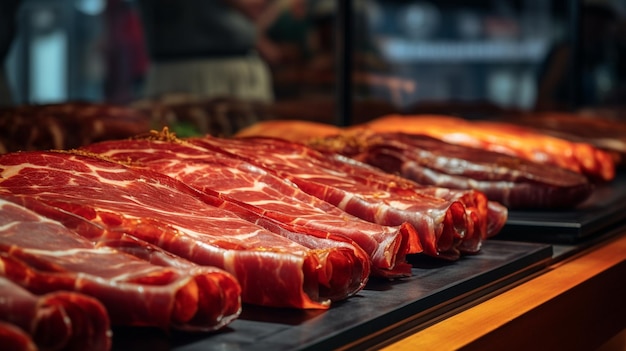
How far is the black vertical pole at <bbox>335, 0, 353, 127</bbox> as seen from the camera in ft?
14.5

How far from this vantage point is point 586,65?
23.4 feet

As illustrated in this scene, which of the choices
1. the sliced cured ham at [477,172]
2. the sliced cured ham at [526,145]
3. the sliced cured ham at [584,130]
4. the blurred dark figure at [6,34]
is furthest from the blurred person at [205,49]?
the sliced cured ham at [477,172]

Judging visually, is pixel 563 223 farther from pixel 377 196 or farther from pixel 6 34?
pixel 6 34

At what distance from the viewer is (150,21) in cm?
432

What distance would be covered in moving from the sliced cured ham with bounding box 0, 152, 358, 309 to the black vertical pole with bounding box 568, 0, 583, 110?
526 centimetres

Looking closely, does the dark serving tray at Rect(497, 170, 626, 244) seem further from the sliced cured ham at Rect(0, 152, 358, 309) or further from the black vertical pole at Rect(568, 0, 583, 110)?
the black vertical pole at Rect(568, 0, 583, 110)

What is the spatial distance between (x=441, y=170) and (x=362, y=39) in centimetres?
226

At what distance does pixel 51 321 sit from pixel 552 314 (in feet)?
3.85

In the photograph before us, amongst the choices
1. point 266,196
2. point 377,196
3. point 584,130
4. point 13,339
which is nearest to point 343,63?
point 584,130

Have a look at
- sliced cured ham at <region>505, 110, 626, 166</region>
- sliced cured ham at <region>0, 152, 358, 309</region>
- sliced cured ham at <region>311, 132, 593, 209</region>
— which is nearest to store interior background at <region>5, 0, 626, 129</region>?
sliced cured ham at <region>505, 110, 626, 166</region>

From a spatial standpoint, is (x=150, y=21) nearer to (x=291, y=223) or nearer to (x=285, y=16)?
(x=285, y=16)

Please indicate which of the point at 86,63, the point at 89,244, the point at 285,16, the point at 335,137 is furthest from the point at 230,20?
the point at 89,244

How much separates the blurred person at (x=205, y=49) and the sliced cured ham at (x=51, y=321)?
2962 millimetres

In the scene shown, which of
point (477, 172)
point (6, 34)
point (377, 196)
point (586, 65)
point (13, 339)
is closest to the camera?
point (13, 339)
